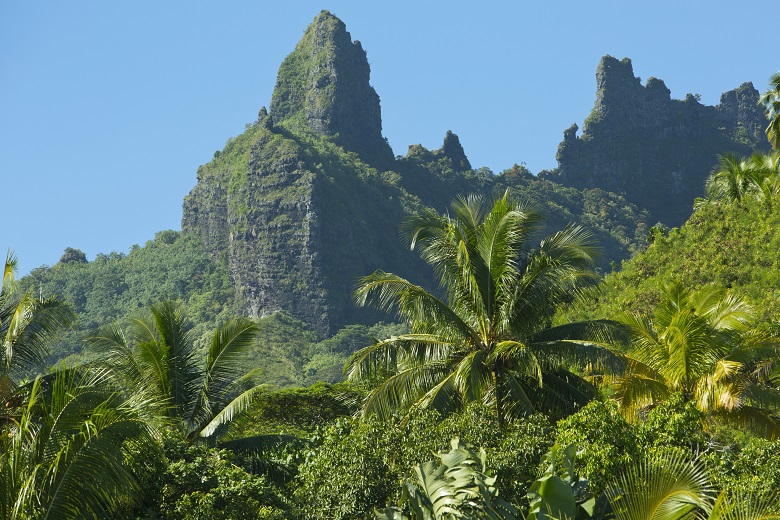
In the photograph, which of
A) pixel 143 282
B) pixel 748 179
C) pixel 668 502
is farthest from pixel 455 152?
pixel 668 502

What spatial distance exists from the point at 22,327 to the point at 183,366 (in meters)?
3.20

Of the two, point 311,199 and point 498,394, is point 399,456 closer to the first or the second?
point 498,394

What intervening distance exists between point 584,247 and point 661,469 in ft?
28.5

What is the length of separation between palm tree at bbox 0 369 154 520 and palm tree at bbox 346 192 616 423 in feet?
24.6

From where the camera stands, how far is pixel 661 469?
12.4 meters

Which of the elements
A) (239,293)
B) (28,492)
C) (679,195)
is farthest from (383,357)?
(679,195)

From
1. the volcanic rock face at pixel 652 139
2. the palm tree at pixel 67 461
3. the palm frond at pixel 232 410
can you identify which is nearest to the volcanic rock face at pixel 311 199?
the volcanic rock face at pixel 652 139

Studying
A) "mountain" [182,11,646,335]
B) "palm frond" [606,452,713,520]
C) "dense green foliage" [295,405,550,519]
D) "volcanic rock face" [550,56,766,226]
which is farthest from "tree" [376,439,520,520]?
"volcanic rock face" [550,56,766,226]

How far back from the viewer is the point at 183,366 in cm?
2122

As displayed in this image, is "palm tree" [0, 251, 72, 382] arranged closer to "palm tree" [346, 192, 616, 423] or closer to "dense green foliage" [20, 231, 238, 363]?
"palm tree" [346, 192, 616, 423]

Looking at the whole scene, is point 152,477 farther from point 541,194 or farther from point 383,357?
point 541,194

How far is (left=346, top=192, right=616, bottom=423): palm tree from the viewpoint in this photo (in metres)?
19.2

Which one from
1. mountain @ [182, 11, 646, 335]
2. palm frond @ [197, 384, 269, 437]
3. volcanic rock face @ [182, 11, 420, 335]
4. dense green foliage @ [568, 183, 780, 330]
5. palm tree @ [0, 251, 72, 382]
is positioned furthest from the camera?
mountain @ [182, 11, 646, 335]

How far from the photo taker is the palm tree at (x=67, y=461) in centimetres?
1127
